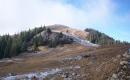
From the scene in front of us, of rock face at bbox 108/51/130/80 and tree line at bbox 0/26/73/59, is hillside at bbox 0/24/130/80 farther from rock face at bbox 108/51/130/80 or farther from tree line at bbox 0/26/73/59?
rock face at bbox 108/51/130/80

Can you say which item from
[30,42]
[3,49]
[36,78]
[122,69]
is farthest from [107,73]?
[30,42]

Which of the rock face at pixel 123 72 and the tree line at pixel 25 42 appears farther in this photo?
the tree line at pixel 25 42

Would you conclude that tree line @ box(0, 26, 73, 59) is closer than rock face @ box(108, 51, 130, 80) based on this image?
No

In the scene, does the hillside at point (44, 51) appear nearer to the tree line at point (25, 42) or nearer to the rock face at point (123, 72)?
the tree line at point (25, 42)

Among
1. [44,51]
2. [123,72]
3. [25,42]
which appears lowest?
[44,51]

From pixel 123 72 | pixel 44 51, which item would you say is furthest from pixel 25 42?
pixel 123 72

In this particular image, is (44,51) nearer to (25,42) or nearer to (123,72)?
(25,42)

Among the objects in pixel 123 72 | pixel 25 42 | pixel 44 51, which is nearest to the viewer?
pixel 123 72

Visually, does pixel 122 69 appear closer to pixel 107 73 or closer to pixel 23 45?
pixel 107 73

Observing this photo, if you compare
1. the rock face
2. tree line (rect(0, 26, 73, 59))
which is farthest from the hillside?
the rock face

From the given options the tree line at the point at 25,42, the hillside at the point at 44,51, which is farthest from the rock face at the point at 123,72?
the tree line at the point at 25,42

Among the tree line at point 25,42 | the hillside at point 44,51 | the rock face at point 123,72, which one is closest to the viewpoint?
the rock face at point 123,72

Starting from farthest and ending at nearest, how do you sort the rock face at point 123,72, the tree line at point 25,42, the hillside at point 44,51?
the tree line at point 25,42 → the hillside at point 44,51 → the rock face at point 123,72

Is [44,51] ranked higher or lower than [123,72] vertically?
lower
